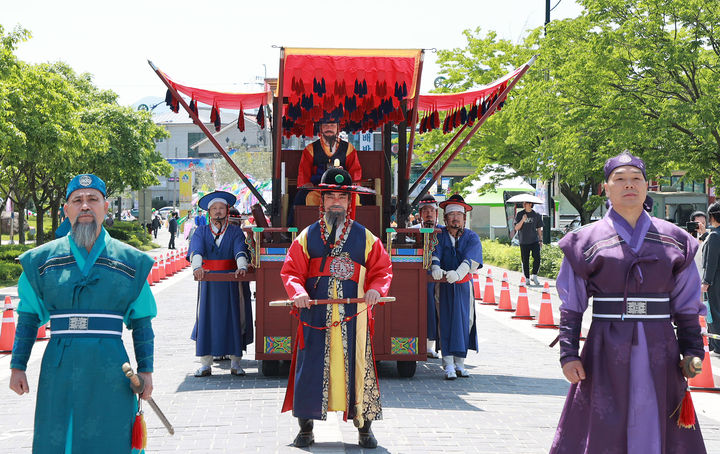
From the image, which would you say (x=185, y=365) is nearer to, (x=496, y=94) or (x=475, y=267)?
A: (x=475, y=267)

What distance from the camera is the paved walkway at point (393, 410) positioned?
659cm

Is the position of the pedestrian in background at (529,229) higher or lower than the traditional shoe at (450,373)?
higher

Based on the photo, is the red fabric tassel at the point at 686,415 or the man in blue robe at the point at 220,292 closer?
the red fabric tassel at the point at 686,415

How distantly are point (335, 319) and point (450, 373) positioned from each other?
10.9 feet

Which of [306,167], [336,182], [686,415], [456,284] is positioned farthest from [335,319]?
[306,167]

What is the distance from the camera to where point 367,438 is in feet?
21.1

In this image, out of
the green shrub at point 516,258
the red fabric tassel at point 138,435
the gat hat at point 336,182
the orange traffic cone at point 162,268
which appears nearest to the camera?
the red fabric tassel at point 138,435

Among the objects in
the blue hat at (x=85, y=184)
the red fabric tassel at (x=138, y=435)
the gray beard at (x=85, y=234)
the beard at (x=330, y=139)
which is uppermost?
the beard at (x=330, y=139)

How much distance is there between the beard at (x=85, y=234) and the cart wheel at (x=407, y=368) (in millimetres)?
5343

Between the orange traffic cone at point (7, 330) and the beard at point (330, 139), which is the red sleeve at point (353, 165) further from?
the orange traffic cone at point (7, 330)

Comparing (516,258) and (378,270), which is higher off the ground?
(378,270)

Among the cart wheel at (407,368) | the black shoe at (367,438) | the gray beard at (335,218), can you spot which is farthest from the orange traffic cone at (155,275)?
the black shoe at (367,438)

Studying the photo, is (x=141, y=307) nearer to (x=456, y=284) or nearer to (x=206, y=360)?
(x=206, y=360)

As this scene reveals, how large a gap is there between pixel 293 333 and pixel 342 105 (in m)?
2.58
